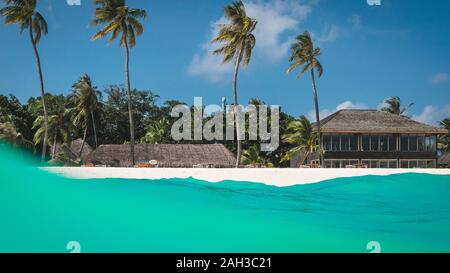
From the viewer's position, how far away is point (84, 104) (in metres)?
36.6

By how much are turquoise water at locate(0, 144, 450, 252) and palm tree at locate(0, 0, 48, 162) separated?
709 cm

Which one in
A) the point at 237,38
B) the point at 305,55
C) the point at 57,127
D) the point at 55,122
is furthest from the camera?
the point at 57,127

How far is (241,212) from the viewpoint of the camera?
33.8 feet

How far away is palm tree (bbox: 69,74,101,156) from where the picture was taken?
36375 mm

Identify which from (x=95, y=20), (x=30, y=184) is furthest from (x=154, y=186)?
(x=95, y=20)

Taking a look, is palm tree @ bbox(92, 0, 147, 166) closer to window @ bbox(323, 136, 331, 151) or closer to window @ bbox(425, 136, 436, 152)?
window @ bbox(323, 136, 331, 151)

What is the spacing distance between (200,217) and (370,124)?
66.6ft

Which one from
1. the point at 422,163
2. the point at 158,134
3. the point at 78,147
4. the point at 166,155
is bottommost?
the point at 422,163

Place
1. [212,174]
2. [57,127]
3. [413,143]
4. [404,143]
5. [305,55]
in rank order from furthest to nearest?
[57,127] → [413,143] → [404,143] → [305,55] → [212,174]

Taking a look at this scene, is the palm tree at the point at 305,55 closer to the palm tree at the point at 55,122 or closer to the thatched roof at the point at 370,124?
the thatched roof at the point at 370,124

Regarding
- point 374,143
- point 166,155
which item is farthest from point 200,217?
point 374,143

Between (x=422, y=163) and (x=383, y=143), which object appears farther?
(x=422, y=163)

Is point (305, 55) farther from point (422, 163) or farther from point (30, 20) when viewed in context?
point (30, 20)
